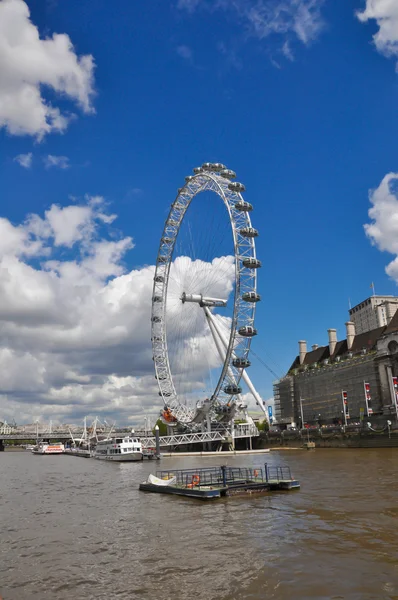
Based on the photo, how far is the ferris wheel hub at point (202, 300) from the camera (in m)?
87.3

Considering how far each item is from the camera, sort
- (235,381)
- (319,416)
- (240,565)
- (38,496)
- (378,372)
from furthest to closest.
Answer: (319,416) → (378,372) → (235,381) → (38,496) → (240,565)

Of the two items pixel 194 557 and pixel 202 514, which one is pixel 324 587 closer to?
pixel 194 557

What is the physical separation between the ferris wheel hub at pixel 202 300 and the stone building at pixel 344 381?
2626 centimetres

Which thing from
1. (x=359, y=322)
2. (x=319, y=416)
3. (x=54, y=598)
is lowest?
(x=54, y=598)

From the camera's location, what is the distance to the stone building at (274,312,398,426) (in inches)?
3538

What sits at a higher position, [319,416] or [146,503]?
[319,416]

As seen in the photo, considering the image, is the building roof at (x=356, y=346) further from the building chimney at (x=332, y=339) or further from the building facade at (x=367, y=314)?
the building facade at (x=367, y=314)

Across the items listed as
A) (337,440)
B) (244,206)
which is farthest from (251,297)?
(337,440)

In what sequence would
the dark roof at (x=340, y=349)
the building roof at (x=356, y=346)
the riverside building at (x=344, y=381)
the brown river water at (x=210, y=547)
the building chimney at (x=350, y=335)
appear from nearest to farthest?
1. the brown river water at (x=210, y=547)
2. the riverside building at (x=344, y=381)
3. the building roof at (x=356, y=346)
4. the building chimney at (x=350, y=335)
5. the dark roof at (x=340, y=349)

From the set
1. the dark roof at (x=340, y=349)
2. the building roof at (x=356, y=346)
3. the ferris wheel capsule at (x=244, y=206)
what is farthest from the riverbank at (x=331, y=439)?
the ferris wheel capsule at (x=244, y=206)

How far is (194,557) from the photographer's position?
16953 mm

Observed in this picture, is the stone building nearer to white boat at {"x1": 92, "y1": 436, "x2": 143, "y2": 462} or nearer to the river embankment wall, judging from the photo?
the river embankment wall

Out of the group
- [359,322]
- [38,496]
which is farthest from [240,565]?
[359,322]

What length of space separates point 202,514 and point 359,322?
161084 millimetres
